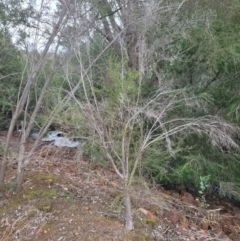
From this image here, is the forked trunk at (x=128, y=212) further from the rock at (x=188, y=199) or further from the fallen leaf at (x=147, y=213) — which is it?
the rock at (x=188, y=199)

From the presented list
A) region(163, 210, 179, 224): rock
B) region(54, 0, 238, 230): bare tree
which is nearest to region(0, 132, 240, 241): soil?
region(163, 210, 179, 224): rock

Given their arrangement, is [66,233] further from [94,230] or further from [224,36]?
[224,36]

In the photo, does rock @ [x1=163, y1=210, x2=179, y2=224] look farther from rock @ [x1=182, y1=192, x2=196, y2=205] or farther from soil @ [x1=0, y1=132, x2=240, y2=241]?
rock @ [x1=182, y1=192, x2=196, y2=205]

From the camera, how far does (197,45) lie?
4.60 meters

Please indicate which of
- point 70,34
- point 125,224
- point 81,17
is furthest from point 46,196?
point 81,17

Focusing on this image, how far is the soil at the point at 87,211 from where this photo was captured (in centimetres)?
288

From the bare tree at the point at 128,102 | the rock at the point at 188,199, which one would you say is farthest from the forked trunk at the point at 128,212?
the rock at the point at 188,199

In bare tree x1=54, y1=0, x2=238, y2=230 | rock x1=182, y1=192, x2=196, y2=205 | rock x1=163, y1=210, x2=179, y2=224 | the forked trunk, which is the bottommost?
rock x1=182, y1=192, x2=196, y2=205

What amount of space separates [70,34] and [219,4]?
235cm

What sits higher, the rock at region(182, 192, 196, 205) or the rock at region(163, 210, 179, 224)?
the rock at region(163, 210, 179, 224)

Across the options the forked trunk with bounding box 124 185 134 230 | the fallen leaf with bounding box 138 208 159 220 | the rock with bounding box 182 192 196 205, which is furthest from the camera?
the rock with bounding box 182 192 196 205

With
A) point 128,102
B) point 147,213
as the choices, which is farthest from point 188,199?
A: point 128,102

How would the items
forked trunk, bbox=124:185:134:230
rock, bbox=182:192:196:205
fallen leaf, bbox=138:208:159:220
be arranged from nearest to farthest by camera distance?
1. forked trunk, bbox=124:185:134:230
2. fallen leaf, bbox=138:208:159:220
3. rock, bbox=182:192:196:205

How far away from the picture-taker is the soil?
2881 millimetres
